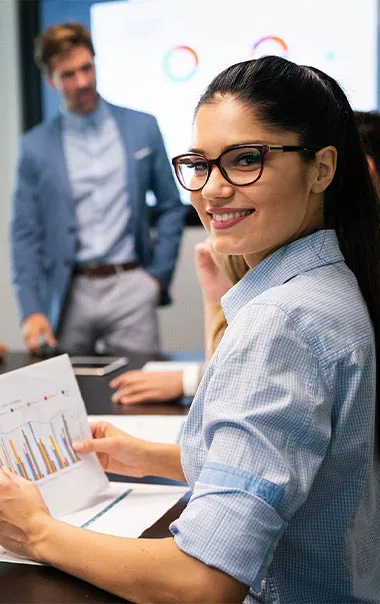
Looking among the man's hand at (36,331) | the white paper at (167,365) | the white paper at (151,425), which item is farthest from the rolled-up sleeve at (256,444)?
the man's hand at (36,331)

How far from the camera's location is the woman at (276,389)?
0.84m

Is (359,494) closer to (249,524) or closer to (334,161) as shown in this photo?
(249,524)

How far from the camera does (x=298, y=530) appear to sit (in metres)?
0.94

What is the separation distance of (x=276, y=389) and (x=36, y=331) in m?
2.03

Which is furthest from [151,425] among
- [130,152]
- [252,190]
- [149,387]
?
[130,152]

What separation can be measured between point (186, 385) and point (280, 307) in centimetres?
105

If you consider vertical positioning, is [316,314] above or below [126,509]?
above

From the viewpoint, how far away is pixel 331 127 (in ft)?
3.37

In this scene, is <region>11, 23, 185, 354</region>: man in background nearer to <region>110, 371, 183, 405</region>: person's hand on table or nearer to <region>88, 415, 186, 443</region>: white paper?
<region>110, 371, 183, 405</region>: person's hand on table

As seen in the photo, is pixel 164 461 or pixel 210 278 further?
pixel 210 278

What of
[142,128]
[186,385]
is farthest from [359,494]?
[142,128]

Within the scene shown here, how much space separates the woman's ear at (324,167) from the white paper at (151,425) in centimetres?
70

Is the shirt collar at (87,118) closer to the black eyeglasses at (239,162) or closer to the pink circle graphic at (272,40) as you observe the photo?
the pink circle graphic at (272,40)

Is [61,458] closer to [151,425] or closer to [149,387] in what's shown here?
[151,425]
